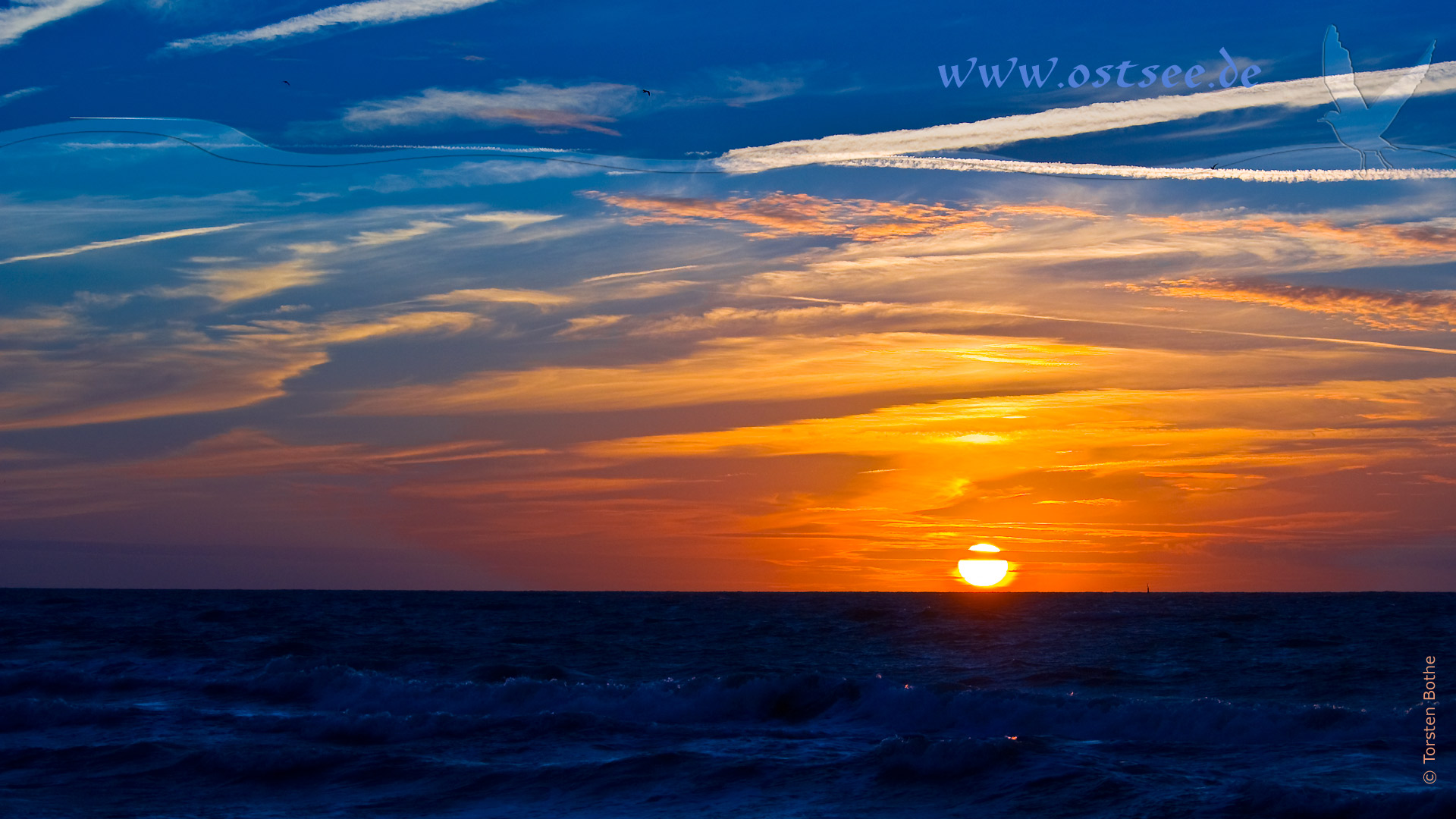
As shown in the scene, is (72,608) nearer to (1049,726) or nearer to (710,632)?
(710,632)

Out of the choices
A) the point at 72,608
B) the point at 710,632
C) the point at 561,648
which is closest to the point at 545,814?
the point at 561,648

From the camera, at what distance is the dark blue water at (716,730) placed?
61.2 feet

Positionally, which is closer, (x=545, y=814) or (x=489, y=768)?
(x=545, y=814)

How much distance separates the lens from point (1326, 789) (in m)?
17.8

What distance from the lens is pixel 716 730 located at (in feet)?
85.3

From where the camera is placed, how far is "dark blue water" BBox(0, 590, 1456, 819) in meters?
18.6

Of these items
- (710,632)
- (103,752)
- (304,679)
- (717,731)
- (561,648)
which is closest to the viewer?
(103,752)

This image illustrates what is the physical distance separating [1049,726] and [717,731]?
7.32 meters

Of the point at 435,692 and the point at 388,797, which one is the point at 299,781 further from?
the point at 435,692

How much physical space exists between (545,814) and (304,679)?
17.8 m

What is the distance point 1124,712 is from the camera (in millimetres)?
25828

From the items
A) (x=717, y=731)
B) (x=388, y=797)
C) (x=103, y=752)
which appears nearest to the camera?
→ (x=388, y=797)

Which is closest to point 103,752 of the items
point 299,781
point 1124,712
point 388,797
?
point 299,781

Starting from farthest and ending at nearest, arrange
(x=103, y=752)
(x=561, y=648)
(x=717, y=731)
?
1. (x=561, y=648)
2. (x=717, y=731)
3. (x=103, y=752)
